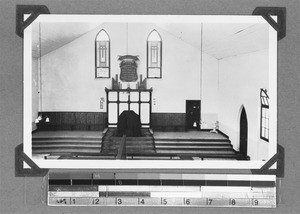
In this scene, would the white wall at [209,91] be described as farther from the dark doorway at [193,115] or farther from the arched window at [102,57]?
the arched window at [102,57]

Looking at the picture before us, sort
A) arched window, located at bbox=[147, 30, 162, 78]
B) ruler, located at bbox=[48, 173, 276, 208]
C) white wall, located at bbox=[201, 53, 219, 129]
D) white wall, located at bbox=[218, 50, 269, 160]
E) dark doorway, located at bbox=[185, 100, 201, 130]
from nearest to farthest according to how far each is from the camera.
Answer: ruler, located at bbox=[48, 173, 276, 208], white wall, located at bbox=[218, 50, 269, 160], dark doorway, located at bbox=[185, 100, 201, 130], white wall, located at bbox=[201, 53, 219, 129], arched window, located at bbox=[147, 30, 162, 78]

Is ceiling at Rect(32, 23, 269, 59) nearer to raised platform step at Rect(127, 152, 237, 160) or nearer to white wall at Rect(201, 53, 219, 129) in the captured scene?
white wall at Rect(201, 53, 219, 129)

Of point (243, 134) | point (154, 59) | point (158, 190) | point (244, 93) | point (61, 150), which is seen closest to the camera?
point (158, 190)

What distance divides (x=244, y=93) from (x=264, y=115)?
458 millimetres

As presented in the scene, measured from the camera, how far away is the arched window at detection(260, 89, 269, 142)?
5.62 ft

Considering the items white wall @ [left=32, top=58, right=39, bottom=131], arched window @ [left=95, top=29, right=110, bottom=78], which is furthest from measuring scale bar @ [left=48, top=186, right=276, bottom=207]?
arched window @ [left=95, top=29, right=110, bottom=78]

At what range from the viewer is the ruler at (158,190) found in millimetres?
1642

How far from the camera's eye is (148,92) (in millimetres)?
2451

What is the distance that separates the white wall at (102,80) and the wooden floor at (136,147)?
0.19m

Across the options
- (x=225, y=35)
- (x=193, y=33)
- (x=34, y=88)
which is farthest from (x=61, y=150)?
(x=225, y=35)

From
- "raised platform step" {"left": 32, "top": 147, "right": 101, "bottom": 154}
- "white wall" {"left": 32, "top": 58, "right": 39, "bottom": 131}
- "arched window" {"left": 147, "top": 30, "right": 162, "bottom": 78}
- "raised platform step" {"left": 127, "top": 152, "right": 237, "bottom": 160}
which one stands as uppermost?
"arched window" {"left": 147, "top": 30, "right": 162, "bottom": 78}

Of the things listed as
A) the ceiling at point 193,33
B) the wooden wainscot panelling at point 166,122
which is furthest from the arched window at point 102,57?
the wooden wainscot panelling at point 166,122

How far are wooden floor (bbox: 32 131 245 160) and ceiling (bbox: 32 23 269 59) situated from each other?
0.49m

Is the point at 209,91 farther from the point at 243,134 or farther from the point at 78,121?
the point at 78,121
